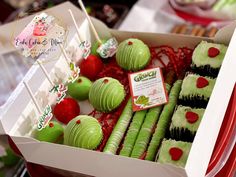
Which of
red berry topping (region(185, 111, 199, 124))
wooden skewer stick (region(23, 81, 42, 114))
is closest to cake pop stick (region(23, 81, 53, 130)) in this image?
wooden skewer stick (region(23, 81, 42, 114))

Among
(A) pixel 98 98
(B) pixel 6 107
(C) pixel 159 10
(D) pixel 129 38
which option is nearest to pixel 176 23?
(C) pixel 159 10

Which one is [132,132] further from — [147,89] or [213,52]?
[213,52]

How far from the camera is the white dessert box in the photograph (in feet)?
2.78

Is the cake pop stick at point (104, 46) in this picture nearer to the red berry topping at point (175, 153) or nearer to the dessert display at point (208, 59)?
the dessert display at point (208, 59)

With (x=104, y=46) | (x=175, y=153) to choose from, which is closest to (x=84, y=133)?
(x=175, y=153)

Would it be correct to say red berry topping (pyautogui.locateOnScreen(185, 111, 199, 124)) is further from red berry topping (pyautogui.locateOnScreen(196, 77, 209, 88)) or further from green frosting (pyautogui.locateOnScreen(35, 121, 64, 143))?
green frosting (pyautogui.locateOnScreen(35, 121, 64, 143))

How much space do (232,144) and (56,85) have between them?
432mm

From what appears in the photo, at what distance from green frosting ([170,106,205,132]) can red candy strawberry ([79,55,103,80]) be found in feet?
0.90

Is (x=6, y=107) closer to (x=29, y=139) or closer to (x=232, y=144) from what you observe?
(x=29, y=139)

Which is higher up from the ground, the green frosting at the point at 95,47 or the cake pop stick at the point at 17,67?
the green frosting at the point at 95,47

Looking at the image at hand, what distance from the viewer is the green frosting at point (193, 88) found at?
100cm

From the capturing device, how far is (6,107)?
102 centimetres

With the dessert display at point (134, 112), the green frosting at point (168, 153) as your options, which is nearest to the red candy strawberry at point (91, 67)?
the dessert display at point (134, 112)

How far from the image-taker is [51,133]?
3.33ft
